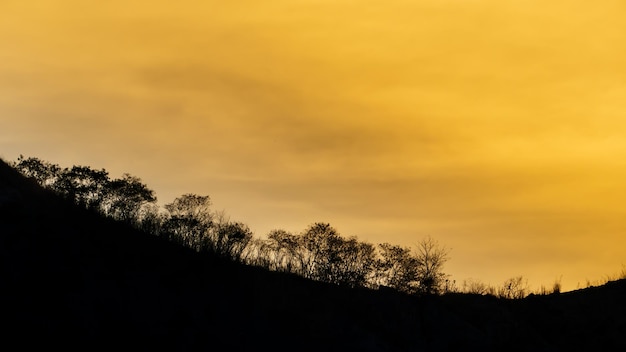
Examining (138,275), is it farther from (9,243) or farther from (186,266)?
(9,243)

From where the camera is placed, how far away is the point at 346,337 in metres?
62.9

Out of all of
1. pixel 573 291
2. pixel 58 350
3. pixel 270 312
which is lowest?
pixel 58 350

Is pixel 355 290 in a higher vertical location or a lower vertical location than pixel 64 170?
lower

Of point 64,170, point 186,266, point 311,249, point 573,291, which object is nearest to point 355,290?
point 311,249

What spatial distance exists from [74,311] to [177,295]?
28.4ft

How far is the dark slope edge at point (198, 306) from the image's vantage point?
180 feet

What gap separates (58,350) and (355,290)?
1063 inches

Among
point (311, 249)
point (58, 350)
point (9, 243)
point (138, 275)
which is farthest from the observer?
point (311, 249)

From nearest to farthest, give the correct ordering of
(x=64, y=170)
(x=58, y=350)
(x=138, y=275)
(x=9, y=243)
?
(x=58, y=350)
(x=9, y=243)
(x=138, y=275)
(x=64, y=170)

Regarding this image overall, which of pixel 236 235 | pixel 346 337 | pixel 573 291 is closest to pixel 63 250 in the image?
pixel 236 235

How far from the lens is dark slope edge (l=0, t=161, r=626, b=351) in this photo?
55000 millimetres

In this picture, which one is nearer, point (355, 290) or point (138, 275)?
point (138, 275)

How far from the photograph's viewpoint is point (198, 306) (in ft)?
200

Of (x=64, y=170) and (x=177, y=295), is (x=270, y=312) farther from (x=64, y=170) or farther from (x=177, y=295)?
(x=64, y=170)
